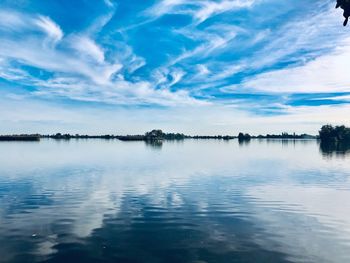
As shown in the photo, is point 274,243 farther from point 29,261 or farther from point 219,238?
point 29,261

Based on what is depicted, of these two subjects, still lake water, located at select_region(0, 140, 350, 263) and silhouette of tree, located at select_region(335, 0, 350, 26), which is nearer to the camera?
silhouette of tree, located at select_region(335, 0, 350, 26)

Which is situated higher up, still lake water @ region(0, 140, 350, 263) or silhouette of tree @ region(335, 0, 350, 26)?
silhouette of tree @ region(335, 0, 350, 26)

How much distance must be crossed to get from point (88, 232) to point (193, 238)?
7.97m

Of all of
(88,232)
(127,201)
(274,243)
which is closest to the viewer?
(274,243)

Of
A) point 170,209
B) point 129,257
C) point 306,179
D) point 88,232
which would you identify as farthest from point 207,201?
point 306,179

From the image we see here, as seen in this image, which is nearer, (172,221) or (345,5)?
(345,5)

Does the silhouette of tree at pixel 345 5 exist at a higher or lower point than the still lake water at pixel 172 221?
higher

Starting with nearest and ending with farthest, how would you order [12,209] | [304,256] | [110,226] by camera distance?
[304,256] → [110,226] → [12,209]

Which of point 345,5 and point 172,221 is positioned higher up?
point 345,5

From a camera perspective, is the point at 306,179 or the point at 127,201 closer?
the point at 127,201

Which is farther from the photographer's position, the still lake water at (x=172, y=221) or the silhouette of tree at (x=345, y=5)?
the still lake water at (x=172, y=221)

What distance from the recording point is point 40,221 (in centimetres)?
2791

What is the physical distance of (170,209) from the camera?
33.2m

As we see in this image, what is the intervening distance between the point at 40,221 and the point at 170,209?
12181 mm
